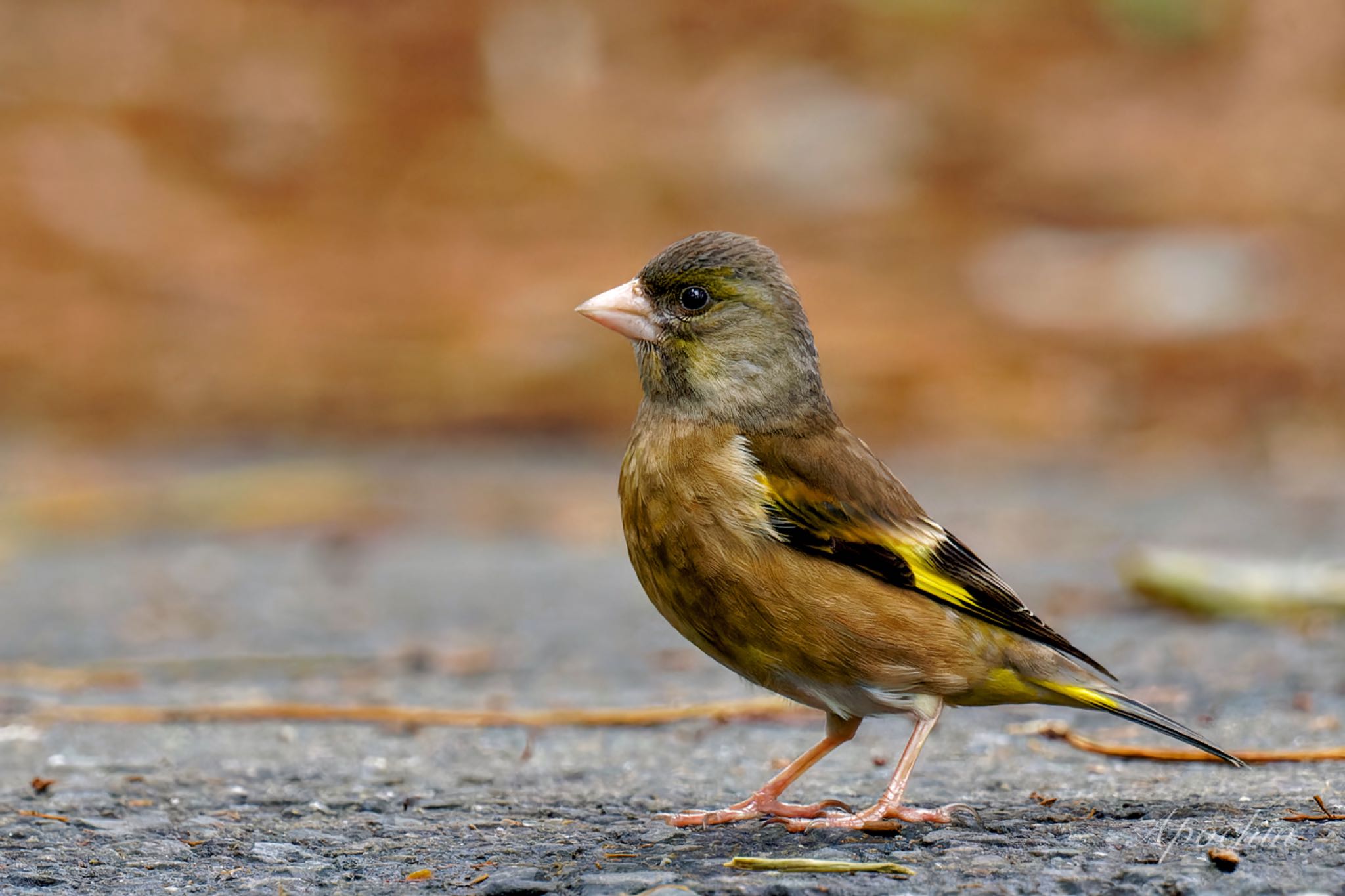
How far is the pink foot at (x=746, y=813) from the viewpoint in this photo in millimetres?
4391

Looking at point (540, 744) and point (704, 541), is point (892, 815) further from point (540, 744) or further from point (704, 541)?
point (540, 744)

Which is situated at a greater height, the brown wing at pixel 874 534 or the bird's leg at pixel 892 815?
the brown wing at pixel 874 534

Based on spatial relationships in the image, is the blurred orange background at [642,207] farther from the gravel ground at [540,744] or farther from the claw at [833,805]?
the claw at [833,805]

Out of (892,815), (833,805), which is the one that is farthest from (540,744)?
(892,815)

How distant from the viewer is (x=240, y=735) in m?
5.82

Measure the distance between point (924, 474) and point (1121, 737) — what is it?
6.29 meters

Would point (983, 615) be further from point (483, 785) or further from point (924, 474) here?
point (924, 474)

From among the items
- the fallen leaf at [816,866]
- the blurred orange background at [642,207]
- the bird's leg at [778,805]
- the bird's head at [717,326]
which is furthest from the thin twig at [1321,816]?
the blurred orange background at [642,207]

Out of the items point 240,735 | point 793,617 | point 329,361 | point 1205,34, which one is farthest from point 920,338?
point 793,617

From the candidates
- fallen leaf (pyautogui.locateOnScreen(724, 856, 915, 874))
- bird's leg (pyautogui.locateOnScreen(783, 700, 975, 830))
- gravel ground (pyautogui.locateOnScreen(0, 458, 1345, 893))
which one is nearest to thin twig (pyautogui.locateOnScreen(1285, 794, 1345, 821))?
gravel ground (pyautogui.locateOnScreen(0, 458, 1345, 893))

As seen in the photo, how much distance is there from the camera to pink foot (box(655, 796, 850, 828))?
4.39m

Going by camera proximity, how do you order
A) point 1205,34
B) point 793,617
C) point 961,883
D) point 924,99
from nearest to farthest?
1. point 961,883
2. point 793,617
3. point 924,99
4. point 1205,34

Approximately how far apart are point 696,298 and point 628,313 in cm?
20

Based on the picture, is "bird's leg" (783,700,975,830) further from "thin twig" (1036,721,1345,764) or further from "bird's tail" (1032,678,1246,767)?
"thin twig" (1036,721,1345,764)
